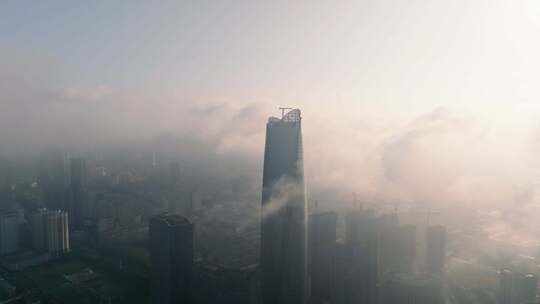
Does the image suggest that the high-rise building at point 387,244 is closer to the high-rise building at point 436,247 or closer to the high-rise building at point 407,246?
the high-rise building at point 407,246

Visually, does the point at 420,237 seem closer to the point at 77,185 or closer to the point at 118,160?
the point at 77,185

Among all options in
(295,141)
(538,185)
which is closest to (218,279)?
(295,141)

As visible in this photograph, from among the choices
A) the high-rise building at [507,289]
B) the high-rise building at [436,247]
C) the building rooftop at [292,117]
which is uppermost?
the building rooftop at [292,117]

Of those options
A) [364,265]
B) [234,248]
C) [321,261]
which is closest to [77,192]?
[234,248]

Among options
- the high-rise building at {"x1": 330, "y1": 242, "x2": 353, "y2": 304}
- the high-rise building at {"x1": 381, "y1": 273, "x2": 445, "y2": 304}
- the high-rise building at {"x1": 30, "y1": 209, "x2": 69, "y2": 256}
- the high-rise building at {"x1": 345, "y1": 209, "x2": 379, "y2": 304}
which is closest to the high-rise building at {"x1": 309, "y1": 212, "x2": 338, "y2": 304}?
the high-rise building at {"x1": 330, "y1": 242, "x2": 353, "y2": 304}

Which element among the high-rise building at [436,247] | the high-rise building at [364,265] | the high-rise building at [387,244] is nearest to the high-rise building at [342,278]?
the high-rise building at [364,265]

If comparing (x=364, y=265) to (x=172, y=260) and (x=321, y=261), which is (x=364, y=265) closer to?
(x=321, y=261)

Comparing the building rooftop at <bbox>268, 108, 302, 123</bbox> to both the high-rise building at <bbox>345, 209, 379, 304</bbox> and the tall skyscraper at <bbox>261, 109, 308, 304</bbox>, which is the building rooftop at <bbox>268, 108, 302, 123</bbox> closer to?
the tall skyscraper at <bbox>261, 109, 308, 304</bbox>
